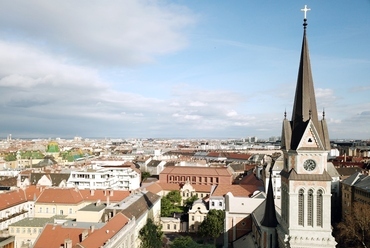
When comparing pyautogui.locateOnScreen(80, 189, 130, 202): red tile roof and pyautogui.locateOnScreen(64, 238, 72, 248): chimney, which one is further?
pyautogui.locateOnScreen(80, 189, 130, 202): red tile roof

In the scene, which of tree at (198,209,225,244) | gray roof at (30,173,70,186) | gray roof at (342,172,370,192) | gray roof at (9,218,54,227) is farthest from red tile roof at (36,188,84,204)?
gray roof at (342,172,370,192)

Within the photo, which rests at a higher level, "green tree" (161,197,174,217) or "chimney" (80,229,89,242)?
"chimney" (80,229,89,242)

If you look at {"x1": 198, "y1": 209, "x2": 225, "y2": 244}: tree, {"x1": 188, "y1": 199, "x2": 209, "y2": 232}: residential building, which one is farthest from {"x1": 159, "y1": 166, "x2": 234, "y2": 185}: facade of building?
{"x1": 198, "y1": 209, "x2": 225, "y2": 244}: tree

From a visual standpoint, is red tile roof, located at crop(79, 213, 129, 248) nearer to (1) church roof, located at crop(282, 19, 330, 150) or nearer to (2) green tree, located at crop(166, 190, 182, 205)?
(1) church roof, located at crop(282, 19, 330, 150)

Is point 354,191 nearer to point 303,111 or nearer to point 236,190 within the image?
point 236,190

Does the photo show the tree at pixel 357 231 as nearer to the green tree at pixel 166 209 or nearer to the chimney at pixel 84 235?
the green tree at pixel 166 209

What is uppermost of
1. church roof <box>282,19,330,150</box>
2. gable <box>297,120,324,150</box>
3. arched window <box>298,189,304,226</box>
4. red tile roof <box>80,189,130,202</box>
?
church roof <box>282,19,330,150</box>

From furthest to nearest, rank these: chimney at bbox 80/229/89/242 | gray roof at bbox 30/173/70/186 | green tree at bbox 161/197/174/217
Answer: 1. gray roof at bbox 30/173/70/186
2. green tree at bbox 161/197/174/217
3. chimney at bbox 80/229/89/242

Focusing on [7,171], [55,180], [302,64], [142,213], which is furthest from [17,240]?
[7,171]

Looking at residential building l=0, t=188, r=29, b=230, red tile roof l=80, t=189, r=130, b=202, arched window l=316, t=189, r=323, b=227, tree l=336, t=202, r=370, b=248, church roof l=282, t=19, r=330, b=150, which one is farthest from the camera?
red tile roof l=80, t=189, r=130, b=202
